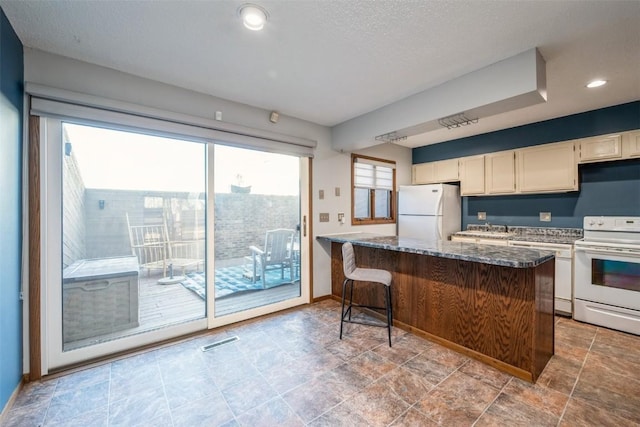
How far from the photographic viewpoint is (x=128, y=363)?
2277 mm

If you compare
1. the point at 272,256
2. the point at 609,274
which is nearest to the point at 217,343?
the point at 272,256

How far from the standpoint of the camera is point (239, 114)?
3025 millimetres

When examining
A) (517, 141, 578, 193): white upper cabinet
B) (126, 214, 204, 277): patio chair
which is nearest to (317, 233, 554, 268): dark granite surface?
(517, 141, 578, 193): white upper cabinet

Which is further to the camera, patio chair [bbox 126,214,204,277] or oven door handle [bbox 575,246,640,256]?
→ oven door handle [bbox 575,246,640,256]

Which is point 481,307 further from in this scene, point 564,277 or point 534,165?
point 534,165

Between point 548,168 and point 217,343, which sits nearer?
point 217,343

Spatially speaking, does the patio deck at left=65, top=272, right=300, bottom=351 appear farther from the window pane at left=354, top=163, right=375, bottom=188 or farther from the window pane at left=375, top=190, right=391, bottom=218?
the window pane at left=375, top=190, right=391, bottom=218

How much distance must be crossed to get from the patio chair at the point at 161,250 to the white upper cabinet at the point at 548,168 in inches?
170

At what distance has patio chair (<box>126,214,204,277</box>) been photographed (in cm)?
252

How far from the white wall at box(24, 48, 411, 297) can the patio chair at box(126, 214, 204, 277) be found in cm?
112

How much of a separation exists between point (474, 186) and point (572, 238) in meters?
1.36

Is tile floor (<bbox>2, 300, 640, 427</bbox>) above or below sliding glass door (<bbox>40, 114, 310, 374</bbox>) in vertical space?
below

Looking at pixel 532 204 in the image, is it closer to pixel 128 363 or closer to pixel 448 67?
pixel 448 67

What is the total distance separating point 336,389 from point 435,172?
398 cm
